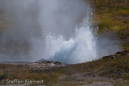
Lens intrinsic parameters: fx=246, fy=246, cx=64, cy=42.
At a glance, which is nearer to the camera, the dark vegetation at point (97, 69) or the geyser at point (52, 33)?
the dark vegetation at point (97, 69)

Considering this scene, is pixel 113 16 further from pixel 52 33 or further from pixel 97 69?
pixel 97 69

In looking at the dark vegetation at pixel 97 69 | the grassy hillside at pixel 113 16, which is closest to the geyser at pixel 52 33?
the grassy hillside at pixel 113 16

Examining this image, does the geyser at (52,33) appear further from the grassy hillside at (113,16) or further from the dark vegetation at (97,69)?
the dark vegetation at (97,69)

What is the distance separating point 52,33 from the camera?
29.9 meters

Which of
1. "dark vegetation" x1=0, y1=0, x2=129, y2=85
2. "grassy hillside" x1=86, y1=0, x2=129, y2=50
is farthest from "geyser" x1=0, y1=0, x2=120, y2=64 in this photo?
"dark vegetation" x1=0, y1=0, x2=129, y2=85

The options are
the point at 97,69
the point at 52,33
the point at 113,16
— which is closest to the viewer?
the point at 97,69

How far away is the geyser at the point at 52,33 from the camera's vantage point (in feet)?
76.1

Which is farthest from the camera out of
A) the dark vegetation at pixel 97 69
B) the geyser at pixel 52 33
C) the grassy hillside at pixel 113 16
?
the grassy hillside at pixel 113 16

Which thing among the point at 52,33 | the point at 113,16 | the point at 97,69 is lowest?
the point at 97,69

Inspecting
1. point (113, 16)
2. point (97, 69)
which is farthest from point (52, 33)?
point (97, 69)

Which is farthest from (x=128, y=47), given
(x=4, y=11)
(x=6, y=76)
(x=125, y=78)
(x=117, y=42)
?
(x=4, y=11)

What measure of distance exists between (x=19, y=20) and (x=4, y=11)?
4.71m

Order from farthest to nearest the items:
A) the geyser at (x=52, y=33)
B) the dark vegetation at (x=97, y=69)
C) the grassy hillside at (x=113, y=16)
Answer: the grassy hillside at (x=113, y=16)
the geyser at (x=52, y=33)
the dark vegetation at (x=97, y=69)

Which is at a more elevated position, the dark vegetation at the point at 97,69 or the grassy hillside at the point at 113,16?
the grassy hillside at the point at 113,16
